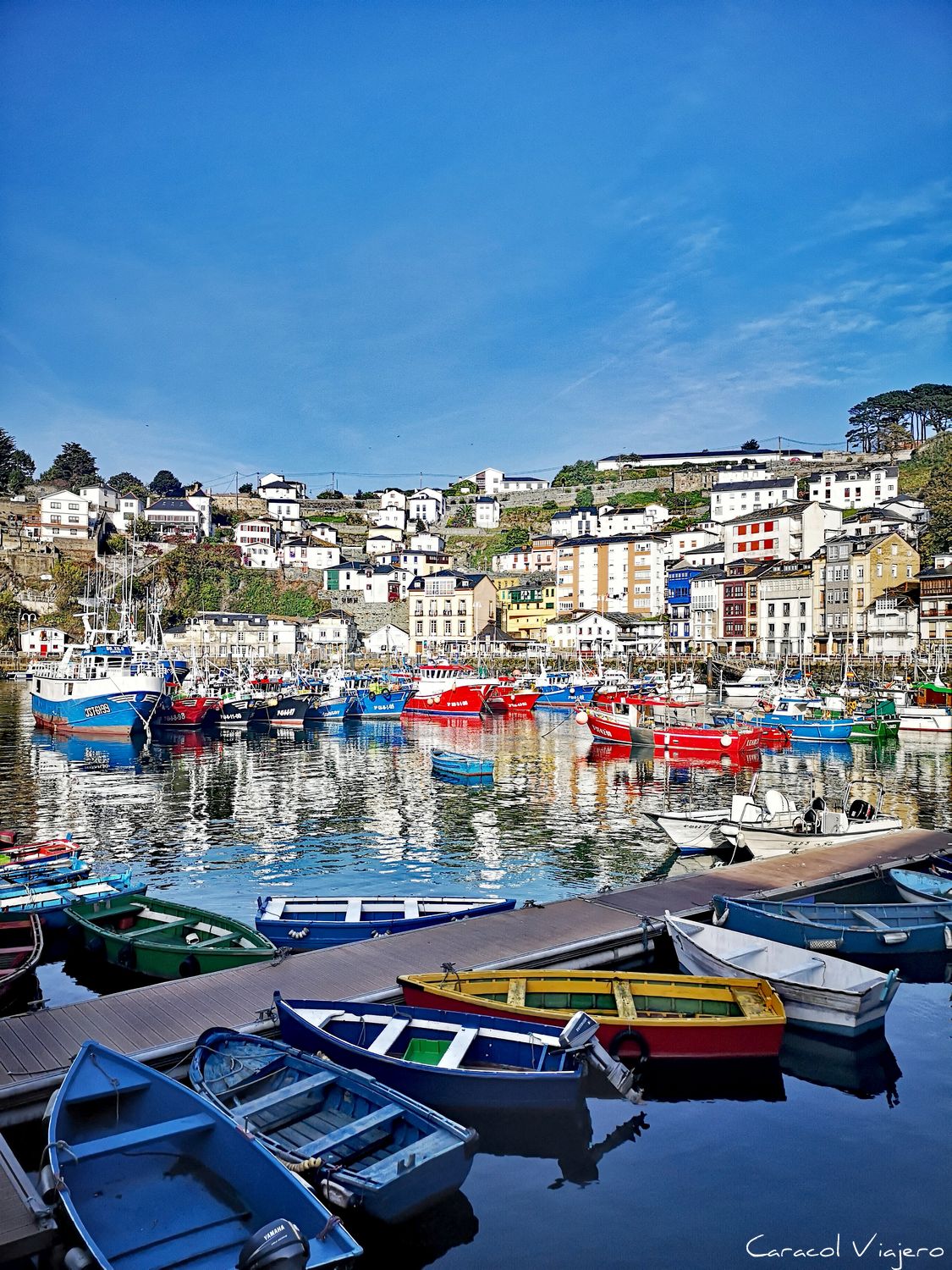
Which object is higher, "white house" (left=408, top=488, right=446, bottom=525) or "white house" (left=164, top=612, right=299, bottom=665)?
"white house" (left=408, top=488, right=446, bottom=525)

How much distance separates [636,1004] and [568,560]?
104166mm

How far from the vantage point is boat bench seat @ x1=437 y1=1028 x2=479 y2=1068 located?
1046cm

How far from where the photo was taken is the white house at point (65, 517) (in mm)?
121562

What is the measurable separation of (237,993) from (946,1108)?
366 inches

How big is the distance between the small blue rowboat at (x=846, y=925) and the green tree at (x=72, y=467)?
147 metres

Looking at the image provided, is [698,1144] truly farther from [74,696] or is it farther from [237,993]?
[74,696]

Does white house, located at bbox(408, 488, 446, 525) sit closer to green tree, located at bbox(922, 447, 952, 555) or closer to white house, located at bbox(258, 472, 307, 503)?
white house, located at bbox(258, 472, 307, 503)

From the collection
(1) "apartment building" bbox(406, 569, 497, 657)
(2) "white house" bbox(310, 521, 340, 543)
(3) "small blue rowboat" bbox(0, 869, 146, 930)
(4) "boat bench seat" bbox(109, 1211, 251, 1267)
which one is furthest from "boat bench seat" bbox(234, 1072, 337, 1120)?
(2) "white house" bbox(310, 521, 340, 543)

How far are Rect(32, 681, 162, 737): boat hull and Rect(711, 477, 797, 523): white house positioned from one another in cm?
7649

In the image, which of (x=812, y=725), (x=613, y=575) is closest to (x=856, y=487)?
(x=613, y=575)

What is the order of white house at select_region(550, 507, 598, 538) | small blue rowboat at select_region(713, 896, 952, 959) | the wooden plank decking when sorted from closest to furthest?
the wooden plank decking < small blue rowboat at select_region(713, 896, 952, 959) < white house at select_region(550, 507, 598, 538)

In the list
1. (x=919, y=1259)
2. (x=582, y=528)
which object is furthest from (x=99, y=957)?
(x=582, y=528)

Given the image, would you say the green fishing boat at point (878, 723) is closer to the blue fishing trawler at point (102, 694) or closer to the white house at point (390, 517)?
the blue fishing trawler at point (102, 694)

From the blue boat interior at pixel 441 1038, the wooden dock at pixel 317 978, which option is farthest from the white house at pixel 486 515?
the blue boat interior at pixel 441 1038
